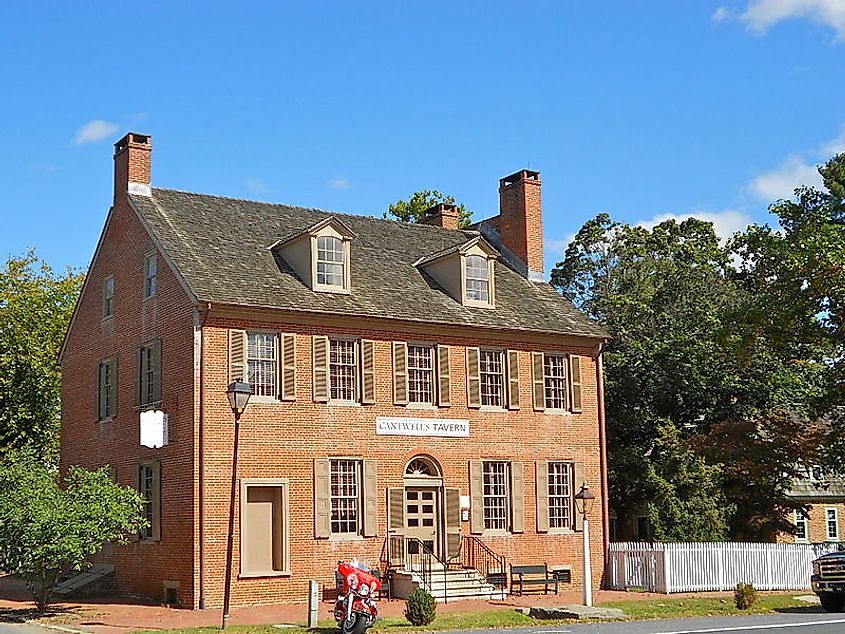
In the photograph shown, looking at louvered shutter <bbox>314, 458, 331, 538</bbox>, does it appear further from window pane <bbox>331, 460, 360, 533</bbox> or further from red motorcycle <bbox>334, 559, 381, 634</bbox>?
red motorcycle <bbox>334, 559, 381, 634</bbox>

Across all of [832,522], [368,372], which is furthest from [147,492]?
[832,522]

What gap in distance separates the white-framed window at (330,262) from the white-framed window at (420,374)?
8.55 ft

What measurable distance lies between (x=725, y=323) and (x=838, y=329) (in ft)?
10.7

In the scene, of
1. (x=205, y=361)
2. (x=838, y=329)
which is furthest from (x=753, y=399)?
(x=205, y=361)

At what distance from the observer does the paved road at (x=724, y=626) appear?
803 inches

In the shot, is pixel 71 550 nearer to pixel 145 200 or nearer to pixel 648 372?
pixel 145 200

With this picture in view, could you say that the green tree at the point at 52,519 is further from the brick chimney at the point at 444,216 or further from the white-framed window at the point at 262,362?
the brick chimney at the point at 444,216

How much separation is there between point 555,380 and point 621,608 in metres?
8.25

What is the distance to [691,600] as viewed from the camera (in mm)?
27562

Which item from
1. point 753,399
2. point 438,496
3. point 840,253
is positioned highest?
point 840,253

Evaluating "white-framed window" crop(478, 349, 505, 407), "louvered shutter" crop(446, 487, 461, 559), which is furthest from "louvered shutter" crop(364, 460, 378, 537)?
"white-framed window" crop(478, 349, 505, 407)

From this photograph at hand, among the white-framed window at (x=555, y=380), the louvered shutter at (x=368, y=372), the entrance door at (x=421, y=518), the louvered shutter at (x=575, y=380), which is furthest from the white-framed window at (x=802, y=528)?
the louvered shutter at (x=368, y=372)

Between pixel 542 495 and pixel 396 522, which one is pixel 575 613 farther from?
pixel 542 495

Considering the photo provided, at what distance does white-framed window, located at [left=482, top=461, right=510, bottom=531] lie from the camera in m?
30.6
